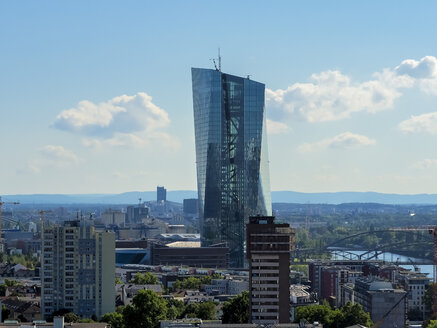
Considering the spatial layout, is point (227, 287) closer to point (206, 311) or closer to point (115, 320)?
point (206, 311)

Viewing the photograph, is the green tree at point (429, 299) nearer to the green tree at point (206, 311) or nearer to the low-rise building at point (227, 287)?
the low-rise building at point (227, 287)

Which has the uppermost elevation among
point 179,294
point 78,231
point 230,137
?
point 230,137

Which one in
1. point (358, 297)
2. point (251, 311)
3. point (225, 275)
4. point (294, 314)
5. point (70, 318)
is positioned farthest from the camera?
point (225, 275)

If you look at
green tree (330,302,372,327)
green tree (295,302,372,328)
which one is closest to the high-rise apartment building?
green tree (295,302,372,328)

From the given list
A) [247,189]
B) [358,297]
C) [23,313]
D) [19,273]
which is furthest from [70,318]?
[247,189]

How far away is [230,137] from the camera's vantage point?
649 feet

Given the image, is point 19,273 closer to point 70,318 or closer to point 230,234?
point 230,234

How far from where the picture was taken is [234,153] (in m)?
198

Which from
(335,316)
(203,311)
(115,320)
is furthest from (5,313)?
(335,316)

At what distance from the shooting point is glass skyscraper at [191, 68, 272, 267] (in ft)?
647

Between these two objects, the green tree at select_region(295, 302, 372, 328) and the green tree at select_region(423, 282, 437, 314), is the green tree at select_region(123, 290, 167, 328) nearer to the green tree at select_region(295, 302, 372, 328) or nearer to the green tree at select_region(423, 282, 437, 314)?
the green tree at select_region(295, 302, 372, 328)

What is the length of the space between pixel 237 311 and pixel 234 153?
98046 mm

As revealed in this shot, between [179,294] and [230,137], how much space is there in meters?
60.1

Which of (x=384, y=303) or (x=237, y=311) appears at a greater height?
(x=237, y=311)
